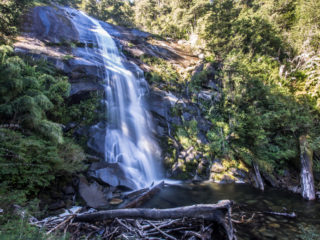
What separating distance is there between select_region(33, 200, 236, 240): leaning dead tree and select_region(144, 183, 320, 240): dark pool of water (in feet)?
7.97

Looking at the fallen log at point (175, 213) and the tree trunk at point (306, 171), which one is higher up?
the fallen log at point (175, 213)

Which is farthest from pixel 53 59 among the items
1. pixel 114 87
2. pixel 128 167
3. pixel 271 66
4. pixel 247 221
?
pixel 271 66

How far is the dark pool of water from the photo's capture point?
16.5ft

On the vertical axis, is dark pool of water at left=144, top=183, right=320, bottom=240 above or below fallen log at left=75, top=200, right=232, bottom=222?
below

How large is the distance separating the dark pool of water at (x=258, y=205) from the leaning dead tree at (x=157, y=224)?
243 centimetres

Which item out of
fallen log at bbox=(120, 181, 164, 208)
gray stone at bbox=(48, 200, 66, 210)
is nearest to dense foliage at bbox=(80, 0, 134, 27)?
fallen log at bbox=(120, 181, 164, 208)

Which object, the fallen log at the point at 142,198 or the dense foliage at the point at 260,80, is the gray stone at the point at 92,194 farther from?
the dense foliage at the point at 260,80

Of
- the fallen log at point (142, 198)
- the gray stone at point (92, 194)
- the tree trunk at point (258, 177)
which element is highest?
the gray stone at point (92, 194)

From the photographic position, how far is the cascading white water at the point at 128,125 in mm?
10234

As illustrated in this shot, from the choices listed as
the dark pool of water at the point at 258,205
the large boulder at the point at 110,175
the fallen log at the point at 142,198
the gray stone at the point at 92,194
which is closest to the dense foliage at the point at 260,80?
the dark pool of water at the point at 258,205

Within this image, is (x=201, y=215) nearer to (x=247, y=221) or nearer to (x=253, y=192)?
(x=247, y=221)

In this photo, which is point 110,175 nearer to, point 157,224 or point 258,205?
point 157,224

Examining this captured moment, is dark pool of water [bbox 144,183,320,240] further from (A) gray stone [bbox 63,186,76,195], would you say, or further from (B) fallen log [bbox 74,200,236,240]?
Result: (A) gray stone [bbox 63,186,76,195]

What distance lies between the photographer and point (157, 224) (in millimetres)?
3301
